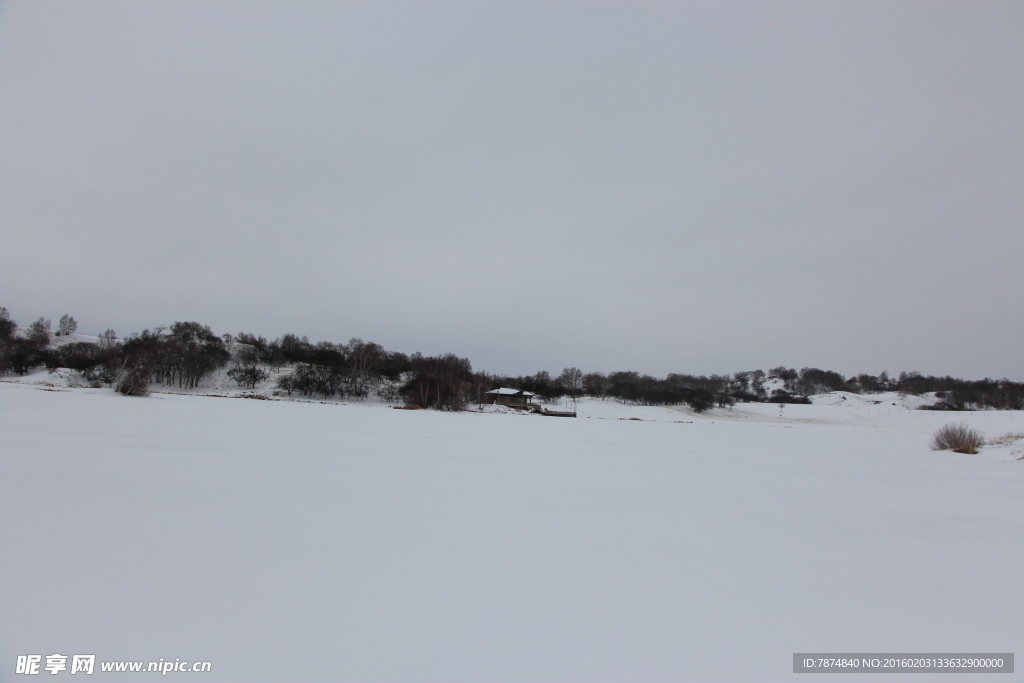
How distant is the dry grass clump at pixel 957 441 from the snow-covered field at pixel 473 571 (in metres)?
8.59

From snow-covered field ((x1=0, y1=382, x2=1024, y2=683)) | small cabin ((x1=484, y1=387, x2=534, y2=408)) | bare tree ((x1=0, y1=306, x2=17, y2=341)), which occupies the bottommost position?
small cabin ((x1=484, y1=387, x2=534, y2=408))

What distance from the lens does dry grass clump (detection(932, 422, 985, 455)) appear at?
40.3ft

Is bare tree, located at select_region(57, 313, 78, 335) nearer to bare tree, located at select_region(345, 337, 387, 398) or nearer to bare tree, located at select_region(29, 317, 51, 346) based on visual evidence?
Result: bare tree, located at select_region(29, 317, 51, 346)

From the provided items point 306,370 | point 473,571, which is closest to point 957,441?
point 473,571

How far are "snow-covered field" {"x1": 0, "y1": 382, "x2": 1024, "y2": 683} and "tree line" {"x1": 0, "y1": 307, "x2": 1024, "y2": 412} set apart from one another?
2387cm

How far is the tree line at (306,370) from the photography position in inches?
1567

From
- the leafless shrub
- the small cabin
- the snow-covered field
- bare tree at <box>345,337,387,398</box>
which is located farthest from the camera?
the small cabin

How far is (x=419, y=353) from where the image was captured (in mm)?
66500

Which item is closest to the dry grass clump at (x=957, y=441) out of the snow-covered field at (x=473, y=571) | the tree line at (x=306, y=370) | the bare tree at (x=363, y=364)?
the snow-covered field at (x=473, y=571)

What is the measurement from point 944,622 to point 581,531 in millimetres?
2352

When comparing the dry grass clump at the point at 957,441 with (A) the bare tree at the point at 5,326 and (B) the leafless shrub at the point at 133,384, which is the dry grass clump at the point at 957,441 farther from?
(A) the bare tree at the point at 5,326

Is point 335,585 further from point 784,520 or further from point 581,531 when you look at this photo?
point 784,520

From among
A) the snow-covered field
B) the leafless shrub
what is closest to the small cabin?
the leafless shrub

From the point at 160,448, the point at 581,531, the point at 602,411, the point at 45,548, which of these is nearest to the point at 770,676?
the point at 581,531
